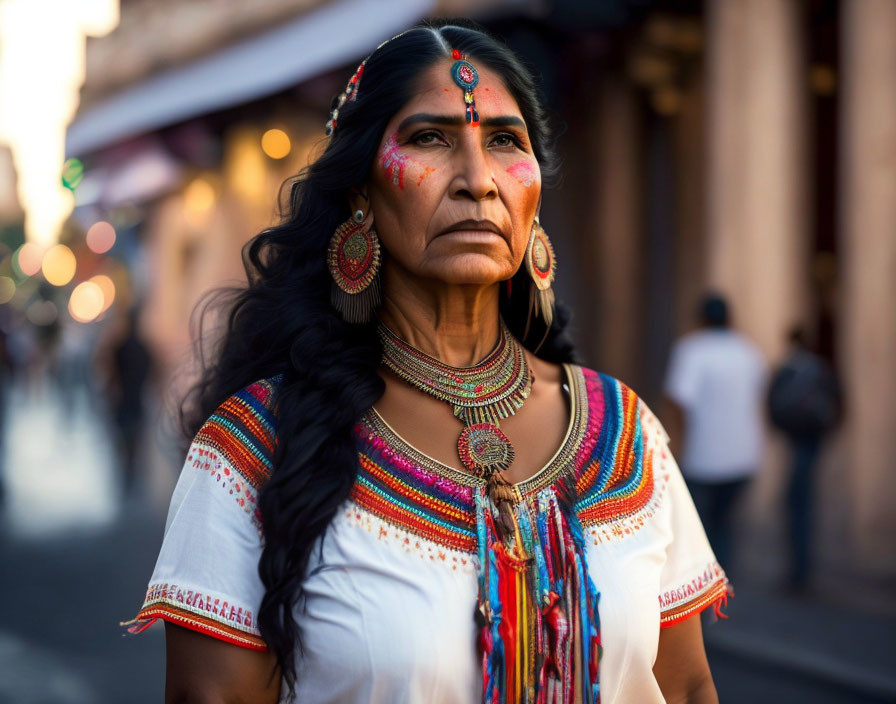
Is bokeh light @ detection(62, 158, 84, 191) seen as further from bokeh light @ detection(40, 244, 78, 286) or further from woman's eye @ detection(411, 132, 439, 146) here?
bokeh light @ detection(40, 244, 78, 286)

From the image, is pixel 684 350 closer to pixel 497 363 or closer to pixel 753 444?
pixel 753 444

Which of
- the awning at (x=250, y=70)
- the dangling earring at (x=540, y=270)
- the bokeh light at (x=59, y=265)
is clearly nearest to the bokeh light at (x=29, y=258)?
the bokeh light at (x=59, y=265)

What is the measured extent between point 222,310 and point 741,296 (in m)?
6.93

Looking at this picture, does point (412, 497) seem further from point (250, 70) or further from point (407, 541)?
point (250, 70)

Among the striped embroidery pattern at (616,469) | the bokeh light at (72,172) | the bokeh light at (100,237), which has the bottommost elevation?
the striped embroidery pattern at (616,469)

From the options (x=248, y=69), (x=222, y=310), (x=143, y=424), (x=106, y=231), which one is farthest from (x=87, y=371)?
(x=222, y=310)

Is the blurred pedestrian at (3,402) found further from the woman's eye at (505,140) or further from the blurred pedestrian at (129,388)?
the woman's eye at (505,140)

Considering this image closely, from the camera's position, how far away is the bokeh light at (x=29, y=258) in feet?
170

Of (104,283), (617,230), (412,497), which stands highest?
(104,283)

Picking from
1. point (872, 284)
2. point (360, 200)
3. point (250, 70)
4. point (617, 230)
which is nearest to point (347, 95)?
point (360, 200)

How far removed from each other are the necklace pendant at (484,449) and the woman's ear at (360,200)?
453 mm

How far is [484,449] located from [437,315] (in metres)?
0.28

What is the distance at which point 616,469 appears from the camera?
2.03 metres

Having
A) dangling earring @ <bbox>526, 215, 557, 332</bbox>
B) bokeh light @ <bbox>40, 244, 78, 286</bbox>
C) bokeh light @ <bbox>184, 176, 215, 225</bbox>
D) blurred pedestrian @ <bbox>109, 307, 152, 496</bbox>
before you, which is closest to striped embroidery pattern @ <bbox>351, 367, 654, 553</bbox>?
dangling earring @ <bbox>526, 215, 557, 332</bbox>
